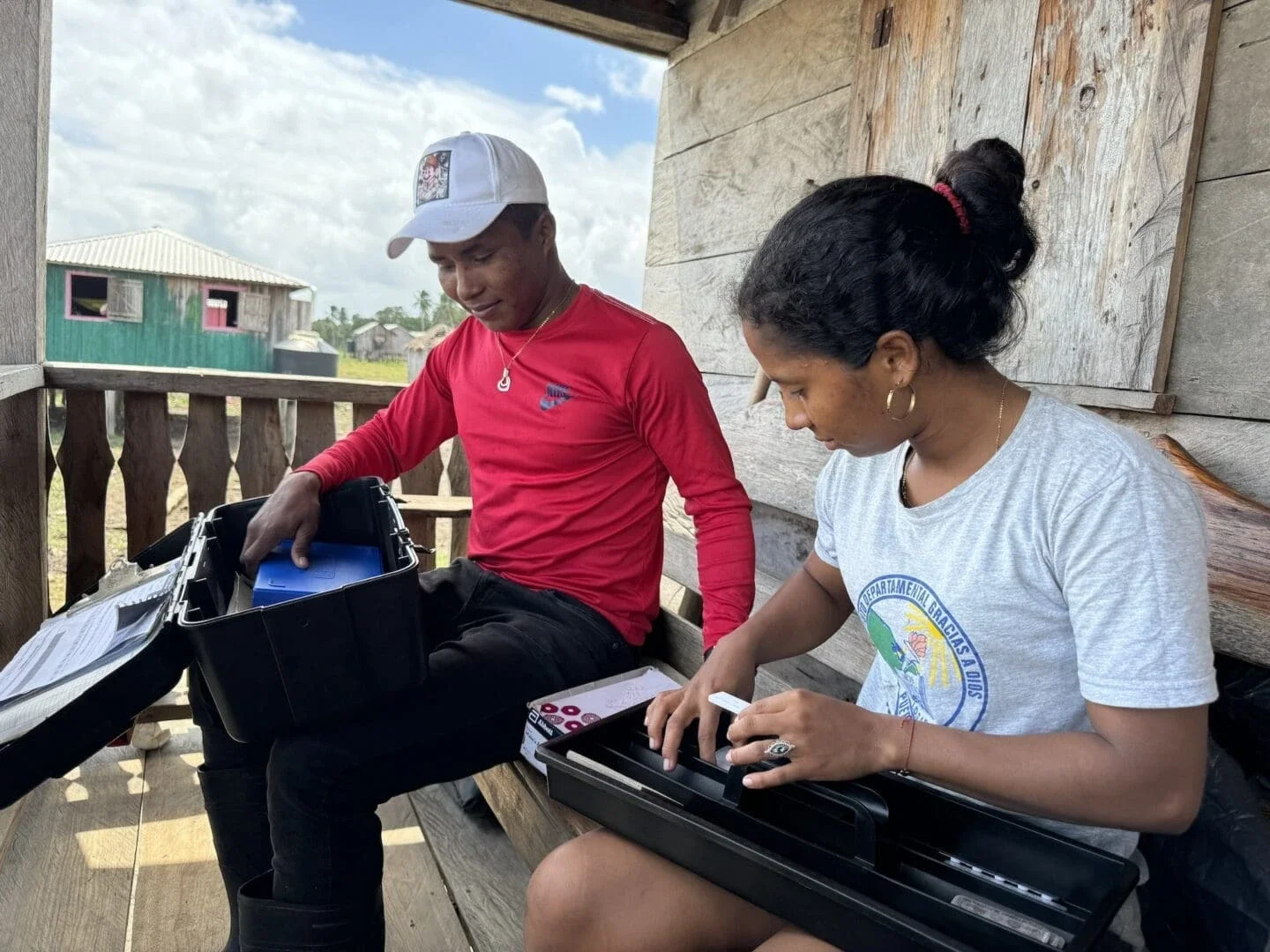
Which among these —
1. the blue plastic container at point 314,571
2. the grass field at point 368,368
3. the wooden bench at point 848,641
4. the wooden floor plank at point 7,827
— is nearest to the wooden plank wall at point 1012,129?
the wooden bench at point 848,641

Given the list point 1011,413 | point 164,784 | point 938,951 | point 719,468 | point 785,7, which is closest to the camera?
point 938,951

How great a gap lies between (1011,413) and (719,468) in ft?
2.43

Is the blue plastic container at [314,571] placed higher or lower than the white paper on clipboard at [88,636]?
higher

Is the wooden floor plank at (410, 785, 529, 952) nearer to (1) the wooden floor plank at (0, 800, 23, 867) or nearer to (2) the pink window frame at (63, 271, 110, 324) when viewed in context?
(1) the wooden floor plank at (0, 800, 23, 867)

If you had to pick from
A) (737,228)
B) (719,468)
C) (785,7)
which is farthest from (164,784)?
(785,7)

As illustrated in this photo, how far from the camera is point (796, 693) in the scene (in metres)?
0.91

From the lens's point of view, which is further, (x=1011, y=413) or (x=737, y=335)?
(x=737, y=335)

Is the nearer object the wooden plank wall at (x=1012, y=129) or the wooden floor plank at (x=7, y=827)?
the wooden plank wall at (x=1012, y=129)

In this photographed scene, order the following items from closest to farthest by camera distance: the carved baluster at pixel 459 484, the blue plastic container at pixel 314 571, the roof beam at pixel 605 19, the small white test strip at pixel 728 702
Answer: the small white test strip at pixel 728 702 < the blue plastic container at pixel 314 571 < the roof beam at pixel 605 19 < the carved baluster at pixel 459 484

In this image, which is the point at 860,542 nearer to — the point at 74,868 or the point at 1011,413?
the point at 1011,413

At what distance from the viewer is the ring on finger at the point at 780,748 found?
0.90 meters

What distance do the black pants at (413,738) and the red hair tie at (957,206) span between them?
38.8 inches

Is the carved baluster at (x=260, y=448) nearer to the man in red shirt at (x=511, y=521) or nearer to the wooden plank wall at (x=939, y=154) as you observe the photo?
the man in red shirt at (x=511, y=521)

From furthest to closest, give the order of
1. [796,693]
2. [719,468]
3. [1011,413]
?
[719,468], [1011,413], [796,693]
